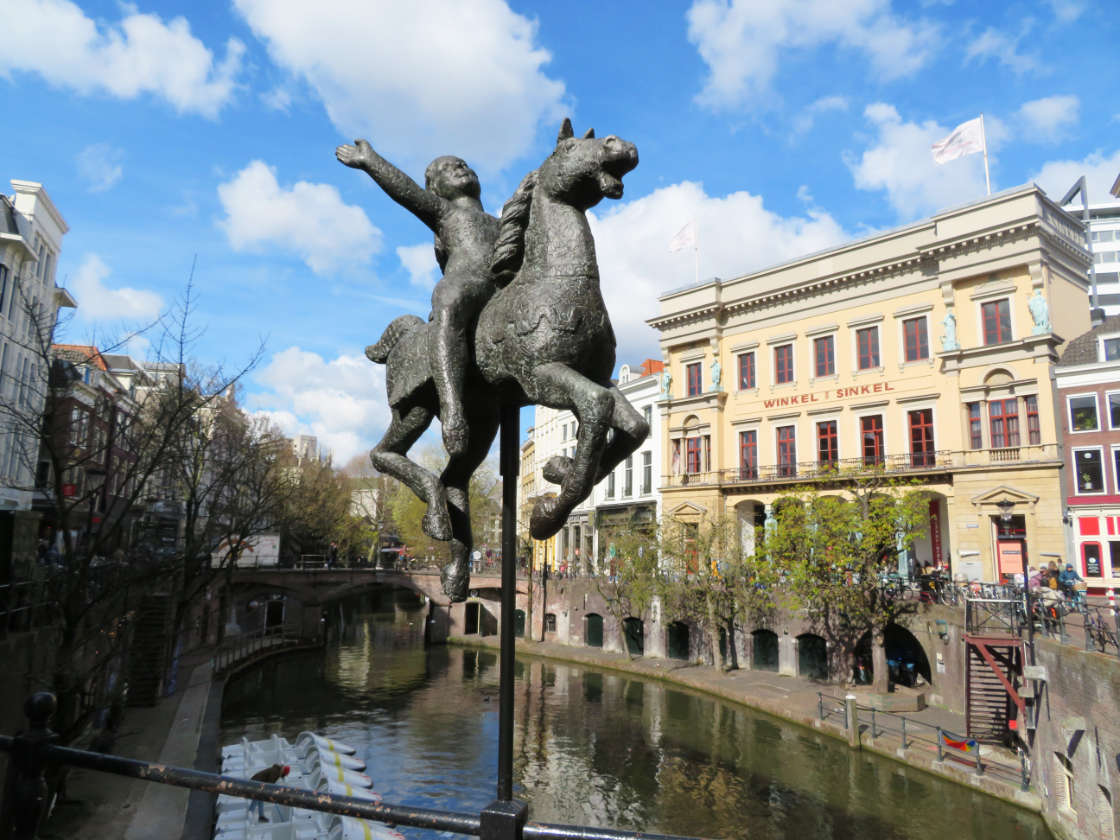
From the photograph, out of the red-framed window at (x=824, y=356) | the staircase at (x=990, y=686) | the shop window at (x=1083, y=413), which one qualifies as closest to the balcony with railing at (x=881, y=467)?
the shop window at (x=1083, y=413)

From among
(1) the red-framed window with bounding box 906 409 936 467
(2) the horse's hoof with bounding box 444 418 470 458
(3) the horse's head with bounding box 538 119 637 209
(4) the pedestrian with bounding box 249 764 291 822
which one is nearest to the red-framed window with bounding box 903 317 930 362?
(1) the red-framed window with bounding box 906 409 936 467

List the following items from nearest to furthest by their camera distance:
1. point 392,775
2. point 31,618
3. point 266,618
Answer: point 31,618
point 392,775
point 266,618

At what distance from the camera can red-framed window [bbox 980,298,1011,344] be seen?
31.9m

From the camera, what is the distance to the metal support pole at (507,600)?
286 cm

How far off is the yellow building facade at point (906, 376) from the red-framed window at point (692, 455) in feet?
0.27

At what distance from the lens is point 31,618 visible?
15055 mm

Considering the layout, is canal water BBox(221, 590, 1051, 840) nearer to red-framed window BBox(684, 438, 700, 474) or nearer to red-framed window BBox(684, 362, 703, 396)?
red-framed window BBox(684, 438, 700, 474)

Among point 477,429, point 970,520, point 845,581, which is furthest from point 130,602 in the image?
point 970,520

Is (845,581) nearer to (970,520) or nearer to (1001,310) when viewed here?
(970,520)

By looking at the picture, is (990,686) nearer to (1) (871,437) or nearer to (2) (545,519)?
(1) (871,437)

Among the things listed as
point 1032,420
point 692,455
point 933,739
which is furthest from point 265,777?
point 1032,420

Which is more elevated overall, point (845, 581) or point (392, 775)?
point (845, 581)

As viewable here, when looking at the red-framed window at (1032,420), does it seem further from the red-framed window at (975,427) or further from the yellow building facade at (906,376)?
the red-framed window at (975,427)

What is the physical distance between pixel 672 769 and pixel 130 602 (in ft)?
53.0
